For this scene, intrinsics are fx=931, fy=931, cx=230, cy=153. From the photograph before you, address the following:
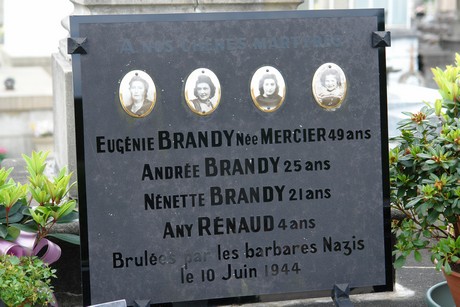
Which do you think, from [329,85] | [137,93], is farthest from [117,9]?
[329,85]


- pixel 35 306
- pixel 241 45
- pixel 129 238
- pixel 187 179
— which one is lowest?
pixel 35 306

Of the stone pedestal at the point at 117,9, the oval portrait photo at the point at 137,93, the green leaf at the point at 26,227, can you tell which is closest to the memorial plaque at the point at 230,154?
the oval portrait photo at the point at 137,93

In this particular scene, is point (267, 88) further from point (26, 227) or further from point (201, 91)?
point (26, 227)

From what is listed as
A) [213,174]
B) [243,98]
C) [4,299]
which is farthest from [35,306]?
[243,98]

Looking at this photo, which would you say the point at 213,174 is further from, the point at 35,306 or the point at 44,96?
the point at 44,96

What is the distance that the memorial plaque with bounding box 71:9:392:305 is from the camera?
11.8 ft

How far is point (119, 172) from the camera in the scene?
3.63 meters

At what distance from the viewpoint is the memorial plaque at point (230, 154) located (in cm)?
361

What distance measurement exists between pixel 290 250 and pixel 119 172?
30.0 inches

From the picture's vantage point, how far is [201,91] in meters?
3.67

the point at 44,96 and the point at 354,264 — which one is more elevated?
the point at 44,96

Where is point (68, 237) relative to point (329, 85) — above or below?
below

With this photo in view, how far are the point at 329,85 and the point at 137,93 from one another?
78 centimetres

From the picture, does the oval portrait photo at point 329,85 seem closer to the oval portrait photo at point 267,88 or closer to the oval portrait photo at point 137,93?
the oval portrait photo at point 267,88
